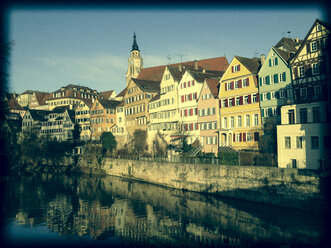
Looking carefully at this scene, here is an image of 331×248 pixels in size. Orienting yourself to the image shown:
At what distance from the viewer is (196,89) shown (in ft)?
149

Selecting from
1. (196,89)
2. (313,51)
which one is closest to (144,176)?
(196,89)

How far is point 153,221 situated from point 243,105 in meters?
19.7

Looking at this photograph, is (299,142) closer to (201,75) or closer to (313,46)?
(313,46)

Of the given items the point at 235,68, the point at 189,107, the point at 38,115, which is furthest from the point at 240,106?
the point at 38,115

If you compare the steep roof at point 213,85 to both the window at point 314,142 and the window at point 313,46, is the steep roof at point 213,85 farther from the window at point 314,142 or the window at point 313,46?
the window at point 314,142

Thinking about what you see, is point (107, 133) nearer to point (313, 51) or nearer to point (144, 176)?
point (144, 176)

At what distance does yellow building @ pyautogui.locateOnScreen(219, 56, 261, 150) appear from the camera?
3678 cm

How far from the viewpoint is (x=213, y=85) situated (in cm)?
4344

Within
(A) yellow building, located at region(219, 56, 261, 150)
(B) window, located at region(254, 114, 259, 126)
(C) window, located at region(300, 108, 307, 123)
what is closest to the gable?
(A) yellow building, located at region(219, 56, 261, 150)

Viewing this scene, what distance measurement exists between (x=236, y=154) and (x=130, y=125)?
3294 centimetres

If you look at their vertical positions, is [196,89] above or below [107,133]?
above

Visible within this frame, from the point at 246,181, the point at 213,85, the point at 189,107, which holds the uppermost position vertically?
the point at 213,85

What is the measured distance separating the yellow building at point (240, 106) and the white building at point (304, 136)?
6525mm

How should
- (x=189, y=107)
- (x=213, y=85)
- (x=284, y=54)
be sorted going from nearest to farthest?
(x=284, y=54) < (x=213, y=85) < (x=189, y=107)
